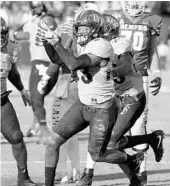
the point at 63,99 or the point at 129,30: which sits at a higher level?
the point at 129,30

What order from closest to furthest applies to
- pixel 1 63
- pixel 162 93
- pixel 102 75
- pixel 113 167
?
pixel 102 75
pixel 1 63
pixel 113 167
pixel 162 93

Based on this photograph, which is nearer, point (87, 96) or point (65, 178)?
point (87, 96)

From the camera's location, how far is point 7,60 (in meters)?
7.82

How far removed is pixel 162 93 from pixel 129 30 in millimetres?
8556

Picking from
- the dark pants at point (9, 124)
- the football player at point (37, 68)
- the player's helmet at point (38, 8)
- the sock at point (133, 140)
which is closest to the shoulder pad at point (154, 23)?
the sock at point (133, 140)

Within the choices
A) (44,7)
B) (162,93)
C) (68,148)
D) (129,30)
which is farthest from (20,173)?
(162,93)

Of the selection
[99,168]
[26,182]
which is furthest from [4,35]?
[99,168]

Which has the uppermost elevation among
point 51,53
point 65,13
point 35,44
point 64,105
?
point 51,53

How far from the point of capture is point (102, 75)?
692 centimetres

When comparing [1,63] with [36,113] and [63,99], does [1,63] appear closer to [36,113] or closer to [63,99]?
[63,99]

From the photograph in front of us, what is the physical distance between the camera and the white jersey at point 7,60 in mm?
7766

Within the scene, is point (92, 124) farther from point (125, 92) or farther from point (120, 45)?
point (120, 45)

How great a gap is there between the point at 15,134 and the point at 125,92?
1138mm

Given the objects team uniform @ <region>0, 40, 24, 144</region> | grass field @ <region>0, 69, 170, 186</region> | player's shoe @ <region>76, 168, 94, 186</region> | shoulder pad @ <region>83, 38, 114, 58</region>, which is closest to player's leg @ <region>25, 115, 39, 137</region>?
grass field @ <region>0, 69, 170, 186</region>
